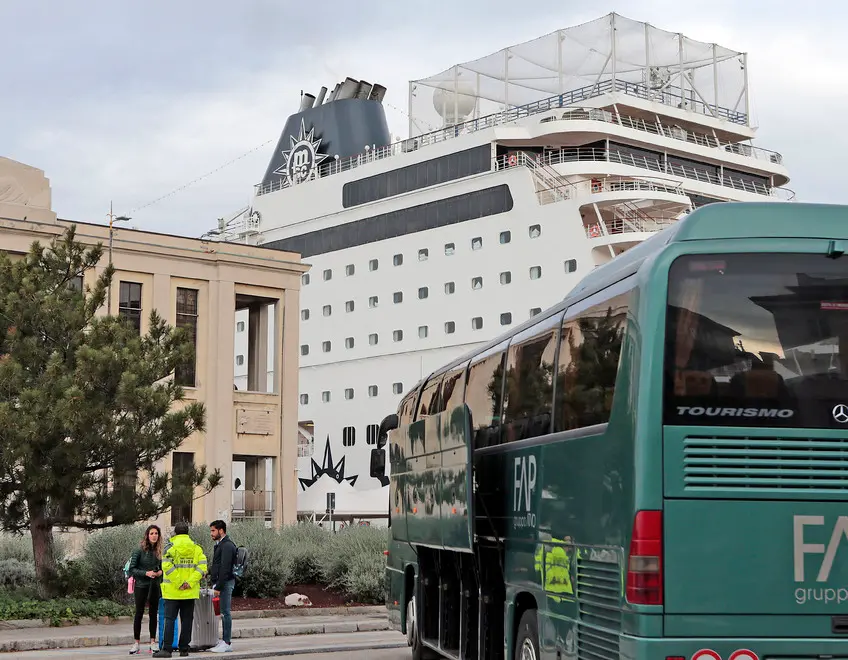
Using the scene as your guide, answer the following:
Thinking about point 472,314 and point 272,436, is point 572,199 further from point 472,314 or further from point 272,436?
point 272,436

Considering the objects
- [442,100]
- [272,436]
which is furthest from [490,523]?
[442,100]

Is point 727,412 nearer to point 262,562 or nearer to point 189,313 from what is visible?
point 262,562

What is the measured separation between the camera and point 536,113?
2003 inches

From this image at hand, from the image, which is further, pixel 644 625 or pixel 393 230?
pixel 393 230

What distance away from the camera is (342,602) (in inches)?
872

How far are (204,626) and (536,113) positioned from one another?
1504 inches

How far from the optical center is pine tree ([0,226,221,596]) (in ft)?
60.7

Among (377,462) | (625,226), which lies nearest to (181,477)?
(377,462)

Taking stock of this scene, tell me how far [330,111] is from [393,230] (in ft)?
29.3

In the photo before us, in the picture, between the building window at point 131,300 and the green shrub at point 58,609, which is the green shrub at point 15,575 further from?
the building window at point 131,300

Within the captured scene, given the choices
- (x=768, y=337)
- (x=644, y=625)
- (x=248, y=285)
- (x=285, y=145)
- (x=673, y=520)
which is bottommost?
(x=644, y=625)

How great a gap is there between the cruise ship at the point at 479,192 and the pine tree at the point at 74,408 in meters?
23.0

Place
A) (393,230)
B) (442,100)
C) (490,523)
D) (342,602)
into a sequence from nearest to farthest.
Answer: (490,523) < (342,602) < (393,230) < (442,100)

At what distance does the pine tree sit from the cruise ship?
75.4 ft
